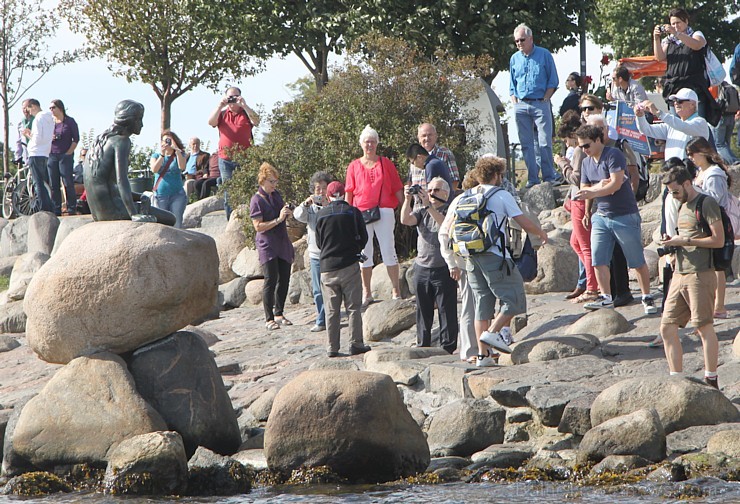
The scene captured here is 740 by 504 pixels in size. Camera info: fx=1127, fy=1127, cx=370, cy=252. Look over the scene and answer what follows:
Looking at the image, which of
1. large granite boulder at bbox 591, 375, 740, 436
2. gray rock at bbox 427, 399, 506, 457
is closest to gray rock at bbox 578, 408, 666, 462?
large granite boulder at bbox 591, 375, 740, 436

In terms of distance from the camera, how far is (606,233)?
10.6 meters

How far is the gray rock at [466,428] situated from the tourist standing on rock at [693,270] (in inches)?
57.0

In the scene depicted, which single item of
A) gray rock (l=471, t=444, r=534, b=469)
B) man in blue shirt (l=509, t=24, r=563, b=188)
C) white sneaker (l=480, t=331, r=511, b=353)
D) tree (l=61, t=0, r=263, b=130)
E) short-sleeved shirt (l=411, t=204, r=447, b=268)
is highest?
tree (l=61, t=0, r=263, b=130)

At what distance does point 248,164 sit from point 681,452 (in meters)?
9.80

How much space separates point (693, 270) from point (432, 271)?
2953mm

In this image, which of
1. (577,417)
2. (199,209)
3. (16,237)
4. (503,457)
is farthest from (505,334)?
(16,237)

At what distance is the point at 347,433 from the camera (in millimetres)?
8047

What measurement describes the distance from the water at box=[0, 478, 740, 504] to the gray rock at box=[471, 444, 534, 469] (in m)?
0.44

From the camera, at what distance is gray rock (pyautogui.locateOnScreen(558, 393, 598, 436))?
8.30 metres

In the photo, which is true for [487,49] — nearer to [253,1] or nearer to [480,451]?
[253,1]

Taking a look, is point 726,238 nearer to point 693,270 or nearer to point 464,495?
point 693,270

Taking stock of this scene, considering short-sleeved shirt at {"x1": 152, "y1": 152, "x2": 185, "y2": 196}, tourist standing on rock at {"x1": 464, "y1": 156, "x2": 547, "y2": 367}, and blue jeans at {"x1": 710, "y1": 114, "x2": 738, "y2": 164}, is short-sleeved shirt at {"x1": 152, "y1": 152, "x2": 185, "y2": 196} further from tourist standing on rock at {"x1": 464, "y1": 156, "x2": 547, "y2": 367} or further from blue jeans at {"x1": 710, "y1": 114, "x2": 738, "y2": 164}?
blue jeans at {"x1": 710, "y1": 114, "x2": 738, "y2": 164}

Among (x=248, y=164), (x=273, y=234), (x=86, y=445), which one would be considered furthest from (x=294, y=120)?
(x=86, y=445)

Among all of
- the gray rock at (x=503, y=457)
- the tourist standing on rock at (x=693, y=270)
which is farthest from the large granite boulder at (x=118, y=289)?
the tourist standing on rock at (x=693, y=270)
